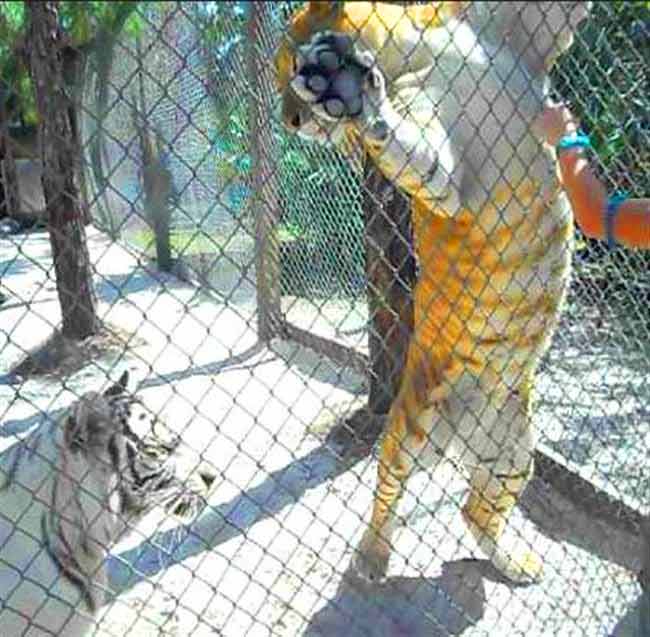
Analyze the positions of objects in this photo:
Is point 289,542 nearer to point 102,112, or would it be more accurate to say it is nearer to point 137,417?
point 137,417

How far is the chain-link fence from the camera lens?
5.92 ft

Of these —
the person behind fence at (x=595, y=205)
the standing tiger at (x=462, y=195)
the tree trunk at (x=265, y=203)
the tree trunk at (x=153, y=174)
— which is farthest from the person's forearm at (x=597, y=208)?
the tree trunk at (x=265, y=203)

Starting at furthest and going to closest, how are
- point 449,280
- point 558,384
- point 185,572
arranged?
point 558,384
point 185,572
point 449,280

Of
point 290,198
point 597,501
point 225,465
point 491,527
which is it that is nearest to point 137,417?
point 491,527

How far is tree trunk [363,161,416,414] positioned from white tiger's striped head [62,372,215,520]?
0.96 metres

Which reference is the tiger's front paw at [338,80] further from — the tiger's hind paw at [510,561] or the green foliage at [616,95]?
the tiger's hind paw at [510,561]

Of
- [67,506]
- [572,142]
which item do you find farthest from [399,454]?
[572,142]

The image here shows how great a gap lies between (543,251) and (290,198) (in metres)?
2.60

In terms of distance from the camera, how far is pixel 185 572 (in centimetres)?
316

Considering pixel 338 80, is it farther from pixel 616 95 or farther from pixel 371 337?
pixel 371 337

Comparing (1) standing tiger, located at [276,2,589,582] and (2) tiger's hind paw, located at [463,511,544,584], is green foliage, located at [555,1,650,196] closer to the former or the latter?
(1) standing tiger, located at [276,2,589,582]

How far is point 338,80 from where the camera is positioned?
164 cm

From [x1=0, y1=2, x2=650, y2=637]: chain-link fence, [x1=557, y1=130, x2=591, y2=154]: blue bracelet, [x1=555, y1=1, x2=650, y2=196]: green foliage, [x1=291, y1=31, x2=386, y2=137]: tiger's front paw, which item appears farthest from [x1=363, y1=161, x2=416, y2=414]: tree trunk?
[x1=291, y1=31, x2=386, y2=137]: tiger's front paw

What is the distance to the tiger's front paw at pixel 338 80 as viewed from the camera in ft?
5.19
